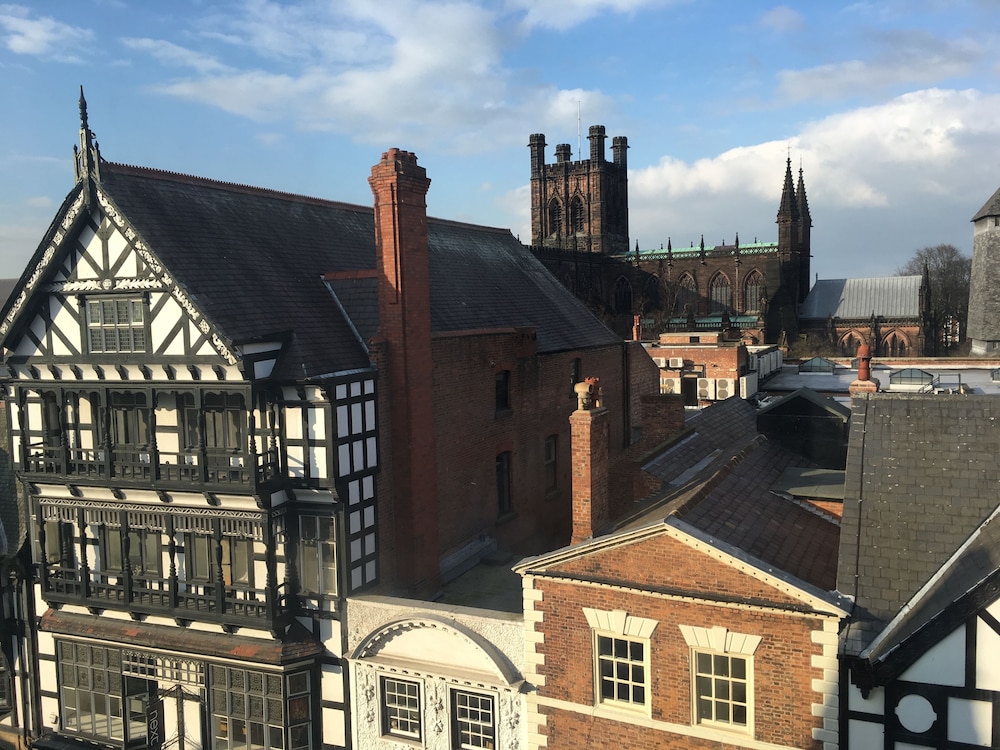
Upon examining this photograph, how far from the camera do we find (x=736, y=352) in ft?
136

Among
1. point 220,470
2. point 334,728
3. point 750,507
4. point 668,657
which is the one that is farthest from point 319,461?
point 750,507

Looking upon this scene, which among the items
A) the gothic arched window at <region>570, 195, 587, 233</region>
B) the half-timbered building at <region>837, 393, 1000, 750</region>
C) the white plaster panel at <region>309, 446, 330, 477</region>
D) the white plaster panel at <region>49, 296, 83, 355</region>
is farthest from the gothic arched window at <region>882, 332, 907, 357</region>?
the white plaster panel at <region>49, 296, 83, 355</region>

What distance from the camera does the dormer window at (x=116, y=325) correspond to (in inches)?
619

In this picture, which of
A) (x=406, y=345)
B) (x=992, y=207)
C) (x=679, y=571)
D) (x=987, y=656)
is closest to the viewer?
(x=987, y=656)

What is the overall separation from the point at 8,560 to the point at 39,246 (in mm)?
7233

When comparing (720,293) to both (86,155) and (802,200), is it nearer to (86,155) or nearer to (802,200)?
(802,200)

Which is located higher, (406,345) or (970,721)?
(406,345)

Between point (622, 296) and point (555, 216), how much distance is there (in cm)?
1273

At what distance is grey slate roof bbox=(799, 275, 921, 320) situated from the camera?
75.1 meters

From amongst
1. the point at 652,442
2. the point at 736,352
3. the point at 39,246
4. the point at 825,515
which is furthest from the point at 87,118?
the point at 736,352

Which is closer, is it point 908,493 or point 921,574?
point 921,574

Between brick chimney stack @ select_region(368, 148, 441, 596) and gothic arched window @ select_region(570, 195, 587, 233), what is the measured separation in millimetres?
74034

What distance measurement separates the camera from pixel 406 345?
57.4ft

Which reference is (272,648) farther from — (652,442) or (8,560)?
(652,442)
